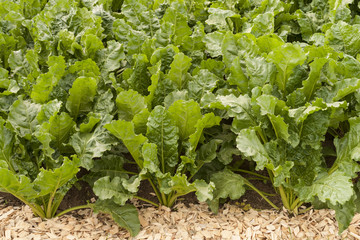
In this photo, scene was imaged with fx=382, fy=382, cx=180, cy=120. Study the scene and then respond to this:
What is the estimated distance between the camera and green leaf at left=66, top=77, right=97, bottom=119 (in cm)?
236

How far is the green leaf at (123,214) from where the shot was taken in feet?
7.34

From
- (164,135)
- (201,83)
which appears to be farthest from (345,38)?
(164,135)

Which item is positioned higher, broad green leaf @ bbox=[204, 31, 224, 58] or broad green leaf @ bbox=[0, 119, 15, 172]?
broad green leaf @ bbox=[204, 31, 224, 58]

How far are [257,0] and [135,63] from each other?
5.27 ft

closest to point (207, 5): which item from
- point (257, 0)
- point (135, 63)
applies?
point (257, 0)

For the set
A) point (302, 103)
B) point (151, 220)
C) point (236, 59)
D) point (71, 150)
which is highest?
point (236, 59)

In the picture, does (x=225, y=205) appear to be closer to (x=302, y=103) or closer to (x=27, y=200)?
(x=302, y=103)

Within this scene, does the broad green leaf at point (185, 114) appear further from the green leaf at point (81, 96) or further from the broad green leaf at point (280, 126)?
the green leaf at point (81, 96)

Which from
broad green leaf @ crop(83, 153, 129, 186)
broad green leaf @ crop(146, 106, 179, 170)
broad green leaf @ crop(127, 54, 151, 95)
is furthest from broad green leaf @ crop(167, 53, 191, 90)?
broad green leaf @ crop(83, 153, 129, 186)

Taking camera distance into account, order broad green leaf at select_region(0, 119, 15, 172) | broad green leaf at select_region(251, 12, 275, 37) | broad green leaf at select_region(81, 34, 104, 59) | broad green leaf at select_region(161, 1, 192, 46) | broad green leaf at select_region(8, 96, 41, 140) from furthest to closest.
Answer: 1. broad green leaf at select_region(161, 1, 192, 46)
2. broad green leaf at select_region(251, 12, 275, 37)
3. broad green leaf at select_region(81, 34, 104, 59)
4. broad green leaf at select_region(8, 96, 41, 140)
5. broad green leaf at select_region(0, 119, 15, 172)

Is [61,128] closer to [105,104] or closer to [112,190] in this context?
[105,104]

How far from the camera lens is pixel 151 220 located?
238cm

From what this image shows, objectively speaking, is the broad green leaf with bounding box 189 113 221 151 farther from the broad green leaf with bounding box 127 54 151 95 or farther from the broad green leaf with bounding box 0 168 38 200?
the broad green leaf with bounding box 0 168 38 200

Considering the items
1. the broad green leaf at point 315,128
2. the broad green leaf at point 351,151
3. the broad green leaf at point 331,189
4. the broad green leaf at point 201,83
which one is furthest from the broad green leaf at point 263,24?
the broad green leaf at point 331,189
